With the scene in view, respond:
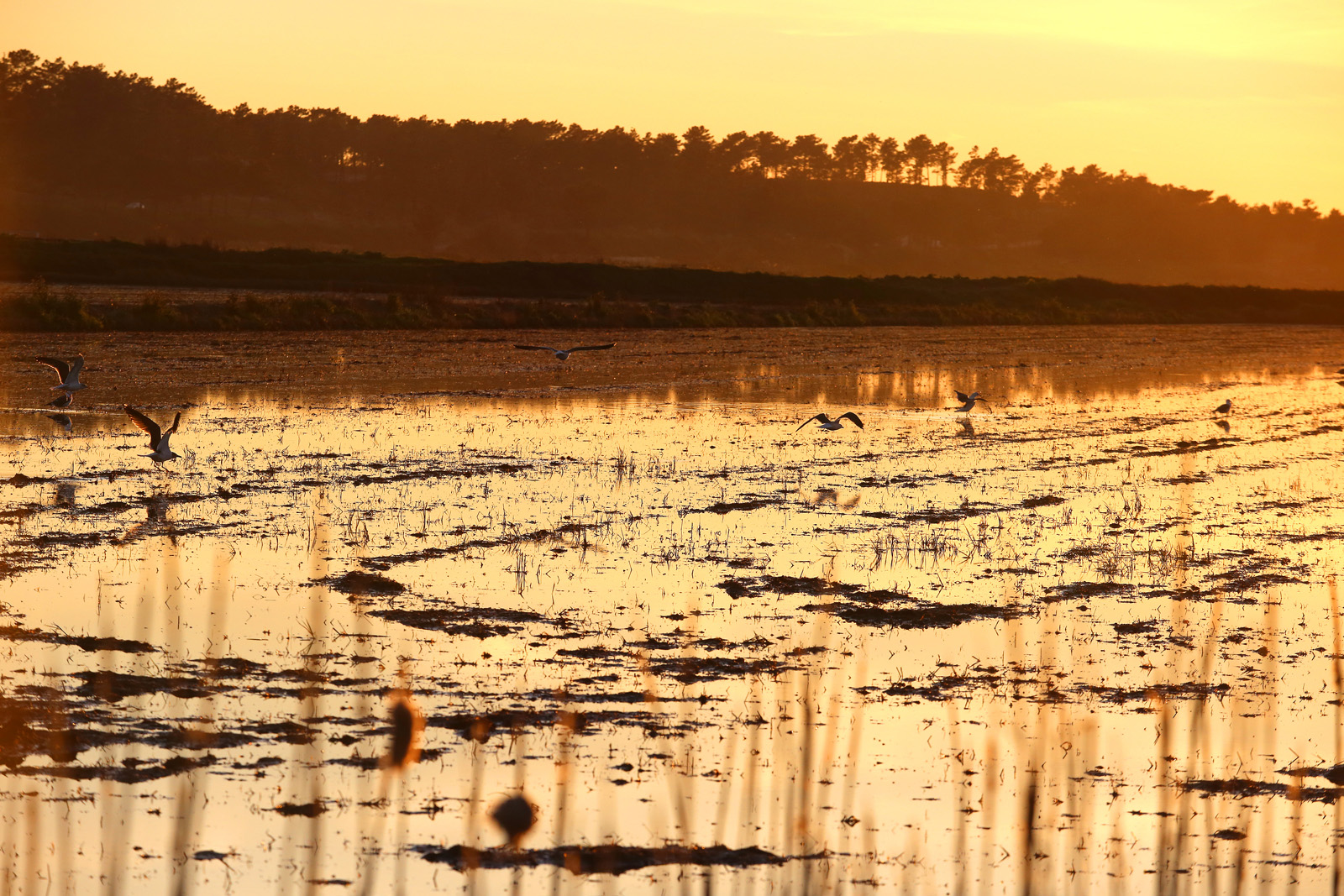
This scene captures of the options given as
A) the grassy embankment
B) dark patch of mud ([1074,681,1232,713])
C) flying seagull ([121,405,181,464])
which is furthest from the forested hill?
dark patch of mud ([1074,681,1232,713])

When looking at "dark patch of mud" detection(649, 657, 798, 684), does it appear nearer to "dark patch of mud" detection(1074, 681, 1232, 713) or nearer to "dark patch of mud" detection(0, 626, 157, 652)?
"dark patch of mud" detection(1074, 681, 1232, 713)

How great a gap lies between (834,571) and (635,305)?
42862 millimetres

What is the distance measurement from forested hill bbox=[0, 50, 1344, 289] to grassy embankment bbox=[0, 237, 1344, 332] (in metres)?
22.8

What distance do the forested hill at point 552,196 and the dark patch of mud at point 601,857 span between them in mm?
80942

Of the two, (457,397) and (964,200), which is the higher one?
(964,200)

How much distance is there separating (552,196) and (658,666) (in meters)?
128

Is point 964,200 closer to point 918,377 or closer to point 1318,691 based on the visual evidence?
point 918,377

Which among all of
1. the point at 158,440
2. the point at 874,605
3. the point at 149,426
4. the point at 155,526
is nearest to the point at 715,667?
the point at 874,605

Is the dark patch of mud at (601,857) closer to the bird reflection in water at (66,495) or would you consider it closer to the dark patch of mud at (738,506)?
the dark patch of mud at (738,506)

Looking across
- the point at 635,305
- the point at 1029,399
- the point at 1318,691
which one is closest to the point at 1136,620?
the point at 1318,691

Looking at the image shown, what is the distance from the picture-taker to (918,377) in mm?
33656

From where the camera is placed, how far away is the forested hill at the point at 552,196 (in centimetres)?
11050

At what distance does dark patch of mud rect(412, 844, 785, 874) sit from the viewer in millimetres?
5402

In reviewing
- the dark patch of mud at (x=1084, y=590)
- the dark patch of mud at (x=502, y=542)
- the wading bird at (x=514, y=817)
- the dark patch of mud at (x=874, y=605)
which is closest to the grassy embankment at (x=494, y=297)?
the dark patch of mud at (x=502, y=542)
